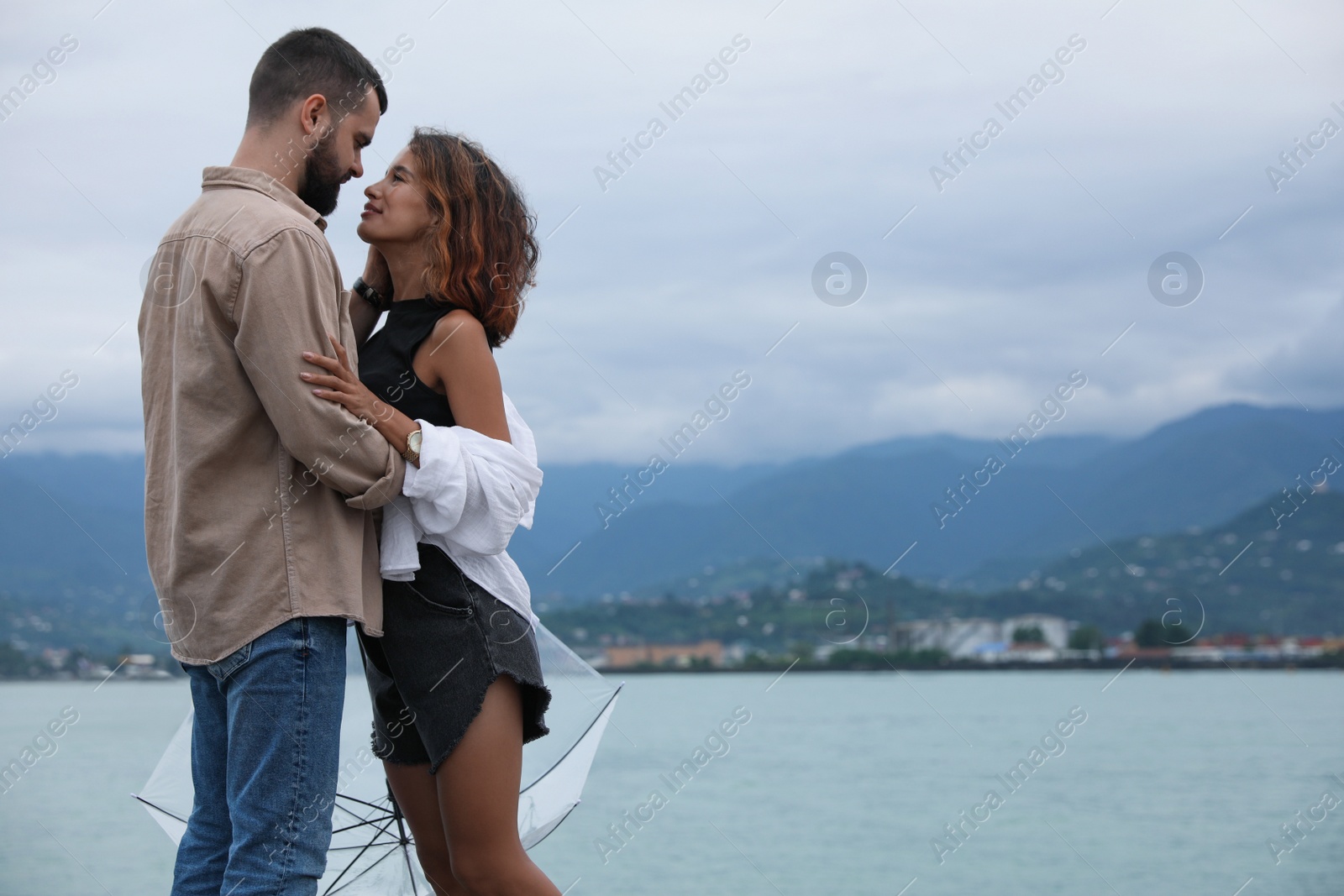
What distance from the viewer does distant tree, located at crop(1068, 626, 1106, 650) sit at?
298 ft

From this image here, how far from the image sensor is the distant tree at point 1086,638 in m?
90.8

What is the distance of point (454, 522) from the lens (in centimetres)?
243

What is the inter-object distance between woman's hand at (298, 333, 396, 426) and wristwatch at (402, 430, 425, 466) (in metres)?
0.06

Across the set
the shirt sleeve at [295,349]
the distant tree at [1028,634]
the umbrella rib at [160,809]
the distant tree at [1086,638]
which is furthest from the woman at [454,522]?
the distant tree at [1086,638]

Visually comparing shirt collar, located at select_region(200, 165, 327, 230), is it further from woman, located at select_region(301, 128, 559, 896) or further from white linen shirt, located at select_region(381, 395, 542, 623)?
white linen shirt, located at select_region(381, 395, 542, 623)

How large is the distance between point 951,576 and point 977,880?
5690 inches

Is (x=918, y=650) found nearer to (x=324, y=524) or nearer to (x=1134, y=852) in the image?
(x=1134, y=852)

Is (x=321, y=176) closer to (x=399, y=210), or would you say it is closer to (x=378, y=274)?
(x=399, y=210)

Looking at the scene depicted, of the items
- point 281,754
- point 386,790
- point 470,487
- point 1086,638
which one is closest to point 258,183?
point 470,487

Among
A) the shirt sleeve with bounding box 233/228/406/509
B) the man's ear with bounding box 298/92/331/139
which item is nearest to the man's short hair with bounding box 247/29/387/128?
the man's ear with bounding box 298/92/331/139

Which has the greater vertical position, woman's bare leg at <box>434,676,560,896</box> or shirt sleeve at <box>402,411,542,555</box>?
shirt sleeve at <box>402,411,542,555</box>

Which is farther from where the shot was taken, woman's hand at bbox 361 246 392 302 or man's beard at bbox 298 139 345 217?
woman's hand at bbox 361 246 392 302

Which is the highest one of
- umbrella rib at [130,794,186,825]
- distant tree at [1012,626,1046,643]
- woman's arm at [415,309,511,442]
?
woman's arm at [415,309,511,442]

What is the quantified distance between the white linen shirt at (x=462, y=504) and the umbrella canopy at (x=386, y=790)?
18.5 inches
